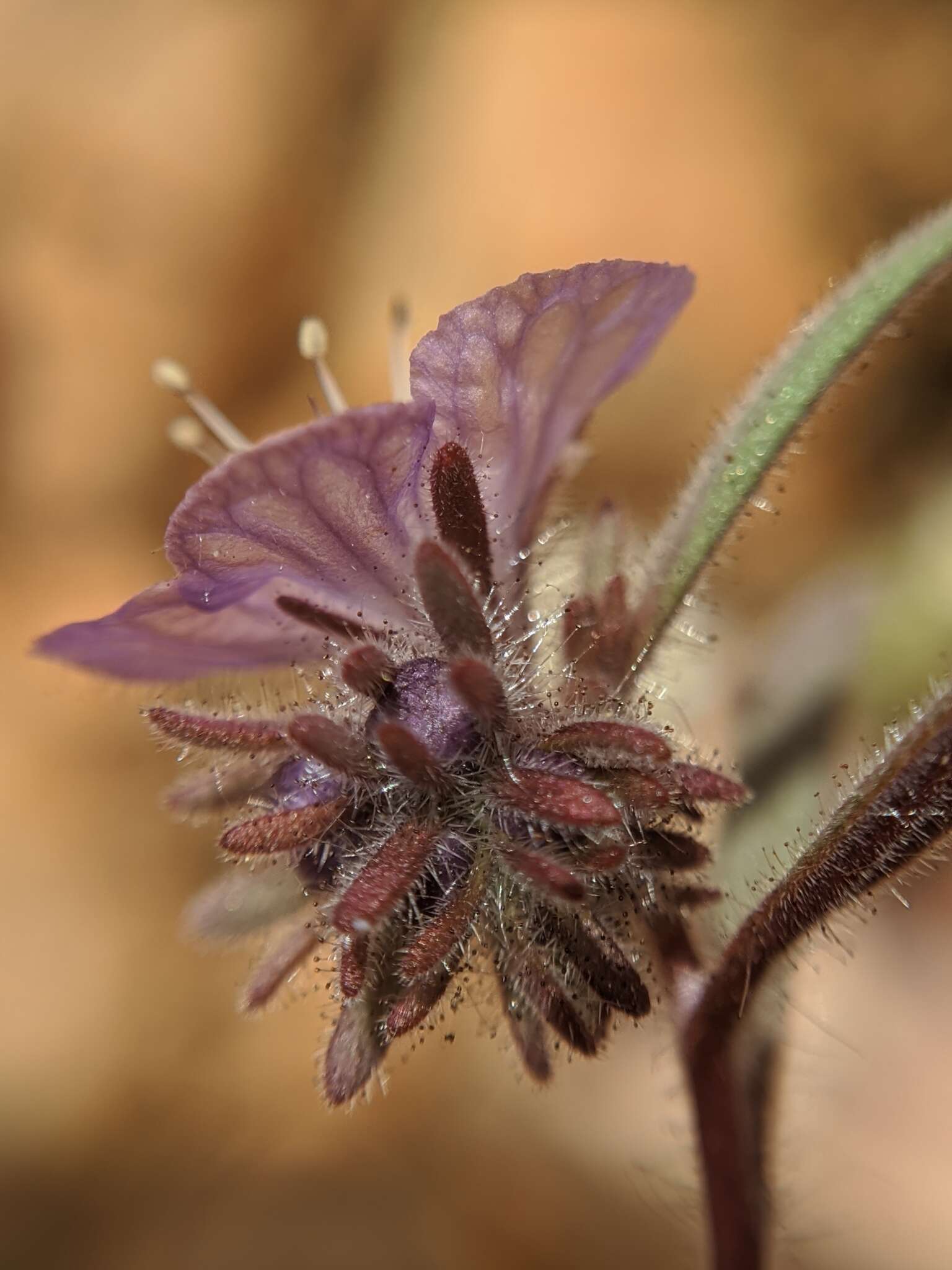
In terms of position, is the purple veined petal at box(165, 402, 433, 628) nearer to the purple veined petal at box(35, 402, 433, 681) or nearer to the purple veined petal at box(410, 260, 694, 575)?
the purple veined petal at box(35, 402, 433, 681)

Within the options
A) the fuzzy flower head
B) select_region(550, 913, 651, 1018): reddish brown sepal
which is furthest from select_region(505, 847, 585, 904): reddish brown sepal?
select_region(550, 913, 651, 1018): reddish brown sepal

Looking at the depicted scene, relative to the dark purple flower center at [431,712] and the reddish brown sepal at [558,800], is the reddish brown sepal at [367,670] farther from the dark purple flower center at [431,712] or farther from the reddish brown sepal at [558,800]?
the reddish brown sepal at [558,800]

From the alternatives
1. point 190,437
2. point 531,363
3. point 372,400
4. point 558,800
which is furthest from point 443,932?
point 372,400

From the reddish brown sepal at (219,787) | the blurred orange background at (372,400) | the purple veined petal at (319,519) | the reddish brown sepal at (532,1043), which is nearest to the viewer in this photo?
the purple veined petal at (319,519)

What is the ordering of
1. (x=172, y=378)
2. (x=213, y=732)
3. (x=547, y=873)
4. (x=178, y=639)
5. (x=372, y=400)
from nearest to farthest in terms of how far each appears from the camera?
(x=547, y=873) → (x=213, y=732) → (x=178, y=639) → (x=172, y=378) → (x=372, y=400)

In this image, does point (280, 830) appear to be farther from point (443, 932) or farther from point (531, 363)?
point (531, 363)

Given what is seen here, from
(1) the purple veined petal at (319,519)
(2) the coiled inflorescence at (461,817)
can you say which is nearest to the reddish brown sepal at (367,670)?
(2) the coiled inflorescence at (461,817)

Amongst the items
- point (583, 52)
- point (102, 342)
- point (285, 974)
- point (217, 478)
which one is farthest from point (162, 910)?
point (583, 52)
